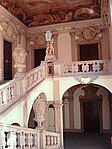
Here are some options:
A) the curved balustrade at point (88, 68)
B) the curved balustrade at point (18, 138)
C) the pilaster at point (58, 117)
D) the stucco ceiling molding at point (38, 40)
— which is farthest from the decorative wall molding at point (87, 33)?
the curved balustrade at point (18, 138)

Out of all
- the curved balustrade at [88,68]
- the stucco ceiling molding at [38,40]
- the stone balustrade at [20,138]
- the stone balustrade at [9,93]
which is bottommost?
the stone balustrade at [20,138]

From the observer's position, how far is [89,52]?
50.3 feet

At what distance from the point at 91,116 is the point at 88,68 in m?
5.32

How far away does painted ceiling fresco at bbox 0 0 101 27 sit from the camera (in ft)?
47.0

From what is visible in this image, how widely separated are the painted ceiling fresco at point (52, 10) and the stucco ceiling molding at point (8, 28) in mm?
944

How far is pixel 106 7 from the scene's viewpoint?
1243 centimetres

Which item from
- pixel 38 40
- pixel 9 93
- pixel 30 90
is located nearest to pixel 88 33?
pixel 38 40

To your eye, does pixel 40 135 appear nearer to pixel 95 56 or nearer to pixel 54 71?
pixel 54 71

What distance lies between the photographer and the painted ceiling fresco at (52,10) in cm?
1432

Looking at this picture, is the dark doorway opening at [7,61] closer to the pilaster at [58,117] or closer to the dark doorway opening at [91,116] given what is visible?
the pilaster at [58,117]

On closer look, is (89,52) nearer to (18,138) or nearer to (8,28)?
(8,28)

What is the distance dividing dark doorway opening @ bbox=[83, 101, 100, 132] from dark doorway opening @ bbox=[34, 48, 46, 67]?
4.12 m

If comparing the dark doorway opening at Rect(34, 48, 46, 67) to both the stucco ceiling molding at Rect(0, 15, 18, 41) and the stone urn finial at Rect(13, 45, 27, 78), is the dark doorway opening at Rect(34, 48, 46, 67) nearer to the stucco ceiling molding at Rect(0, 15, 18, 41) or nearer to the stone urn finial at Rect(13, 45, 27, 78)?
the stucco ceiling molding at Rect(0, 15, 18, 41)

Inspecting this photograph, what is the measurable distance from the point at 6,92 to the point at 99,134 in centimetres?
855
